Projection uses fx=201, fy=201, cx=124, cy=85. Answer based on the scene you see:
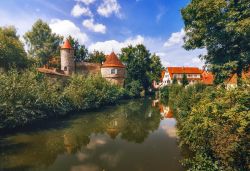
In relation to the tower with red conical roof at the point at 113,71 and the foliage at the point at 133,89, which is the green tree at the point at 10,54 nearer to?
the tower with red conical roof at the point at 113,71

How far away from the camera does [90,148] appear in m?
13.2

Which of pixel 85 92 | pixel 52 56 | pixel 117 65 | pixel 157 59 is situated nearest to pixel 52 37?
pixel 52 56

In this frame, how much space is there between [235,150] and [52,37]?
60.0 m

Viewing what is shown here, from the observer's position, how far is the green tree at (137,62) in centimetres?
5812

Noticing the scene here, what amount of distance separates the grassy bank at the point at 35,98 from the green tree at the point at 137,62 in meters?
28.0

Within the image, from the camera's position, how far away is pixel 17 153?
11922mm

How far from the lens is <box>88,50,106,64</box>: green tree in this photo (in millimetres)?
68375

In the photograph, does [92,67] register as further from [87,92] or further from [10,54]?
[87,92]

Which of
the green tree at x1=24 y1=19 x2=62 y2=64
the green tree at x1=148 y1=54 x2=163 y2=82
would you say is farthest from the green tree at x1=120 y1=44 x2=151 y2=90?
the green tree at x1=24 y1=19 x2=62 y2=64

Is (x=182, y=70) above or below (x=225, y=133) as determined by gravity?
above

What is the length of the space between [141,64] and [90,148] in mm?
47328

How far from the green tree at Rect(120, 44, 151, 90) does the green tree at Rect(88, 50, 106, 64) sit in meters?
9.68

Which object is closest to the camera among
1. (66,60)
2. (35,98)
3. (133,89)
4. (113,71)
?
(35,98)

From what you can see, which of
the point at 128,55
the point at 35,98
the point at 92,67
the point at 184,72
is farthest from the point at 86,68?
the point at 184,72
